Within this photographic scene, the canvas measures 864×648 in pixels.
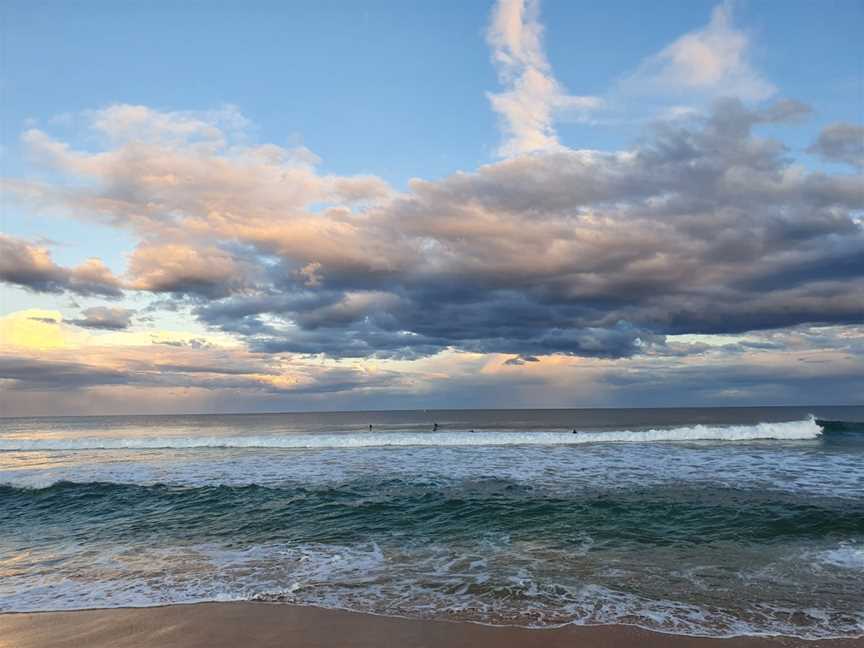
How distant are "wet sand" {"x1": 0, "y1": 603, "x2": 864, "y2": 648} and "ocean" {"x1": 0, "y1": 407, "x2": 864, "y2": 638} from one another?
34 cm

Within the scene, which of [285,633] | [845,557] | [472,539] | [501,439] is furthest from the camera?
[501,439]

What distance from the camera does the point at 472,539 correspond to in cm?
1218

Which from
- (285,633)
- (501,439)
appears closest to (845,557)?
(285,633)

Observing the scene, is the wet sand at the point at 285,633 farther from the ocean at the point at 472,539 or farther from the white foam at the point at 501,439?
the white foam at the point at 501,439

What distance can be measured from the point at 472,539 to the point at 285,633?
578 cm

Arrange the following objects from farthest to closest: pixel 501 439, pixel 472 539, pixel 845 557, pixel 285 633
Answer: pixel 501 439 < pixel 472 539 < pixel 845 557 < pixel 285 633

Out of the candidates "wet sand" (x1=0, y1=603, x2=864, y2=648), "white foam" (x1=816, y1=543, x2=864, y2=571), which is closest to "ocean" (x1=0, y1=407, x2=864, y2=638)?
"white foam" (x1=816, y1=543, x2=864, y2=571)

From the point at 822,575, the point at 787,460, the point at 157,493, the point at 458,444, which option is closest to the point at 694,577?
the point at 822,575

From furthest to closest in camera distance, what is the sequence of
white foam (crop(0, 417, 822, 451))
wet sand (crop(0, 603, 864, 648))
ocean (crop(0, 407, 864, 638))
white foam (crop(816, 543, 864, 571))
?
1. white foam (crop(0, 417, 822, 451))
2. white foam (crop(816, 543, 864, 571))
3. ocean (crop(0, 407, 864, 638))
4. wet sand (crop(0, 603, 864, 648))

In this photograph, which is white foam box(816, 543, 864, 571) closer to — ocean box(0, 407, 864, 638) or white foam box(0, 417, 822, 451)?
ocean box(0, 407, 864, 638)

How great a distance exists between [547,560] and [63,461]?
31.1 meters

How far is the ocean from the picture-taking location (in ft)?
26.7

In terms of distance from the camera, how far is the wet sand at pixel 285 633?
264 inches

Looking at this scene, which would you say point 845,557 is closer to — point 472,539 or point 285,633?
point 472,539
